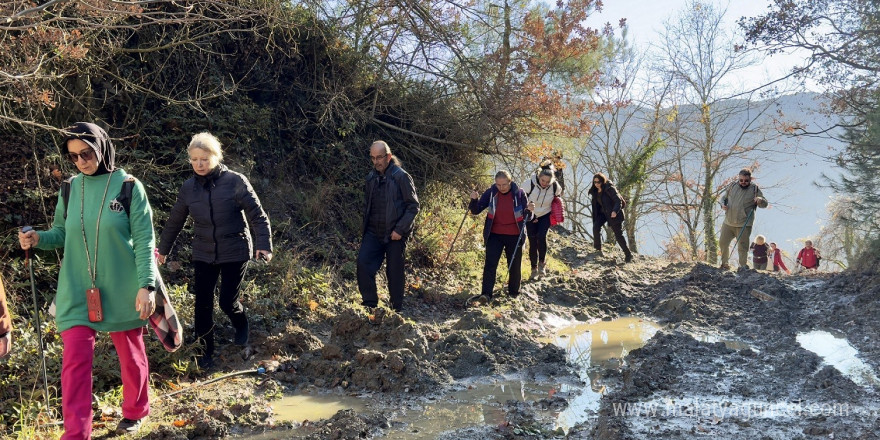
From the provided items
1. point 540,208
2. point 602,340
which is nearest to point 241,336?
point 602,340

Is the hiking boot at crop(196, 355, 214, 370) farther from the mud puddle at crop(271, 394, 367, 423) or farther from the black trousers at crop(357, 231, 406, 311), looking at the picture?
the black trousers at crop(357, 231, 406, 311)

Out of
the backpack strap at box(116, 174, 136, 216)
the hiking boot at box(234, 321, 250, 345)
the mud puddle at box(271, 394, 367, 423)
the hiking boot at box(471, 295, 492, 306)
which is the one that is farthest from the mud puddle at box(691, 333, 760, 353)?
the backpack strap at box(116, 174, 136, 216)

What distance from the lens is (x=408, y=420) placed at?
15.5 feet

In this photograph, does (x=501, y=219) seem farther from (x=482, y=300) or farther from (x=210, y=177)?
(x=210, y=177)

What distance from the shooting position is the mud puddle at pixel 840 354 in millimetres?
5517

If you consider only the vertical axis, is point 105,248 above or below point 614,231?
below

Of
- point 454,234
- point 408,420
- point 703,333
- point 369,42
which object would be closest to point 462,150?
point 454,234

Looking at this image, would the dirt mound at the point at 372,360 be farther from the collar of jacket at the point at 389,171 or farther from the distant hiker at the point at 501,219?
the distant hiker at the point at 501,219

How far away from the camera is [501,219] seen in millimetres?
8555

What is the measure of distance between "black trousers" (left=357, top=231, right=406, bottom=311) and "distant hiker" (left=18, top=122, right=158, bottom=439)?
3.39 metres

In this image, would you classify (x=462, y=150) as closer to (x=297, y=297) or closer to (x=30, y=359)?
(x=297, y=297)

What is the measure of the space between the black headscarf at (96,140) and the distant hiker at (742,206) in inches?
428

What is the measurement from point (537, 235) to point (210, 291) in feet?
20.5

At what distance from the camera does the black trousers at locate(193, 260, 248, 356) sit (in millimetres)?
5621
